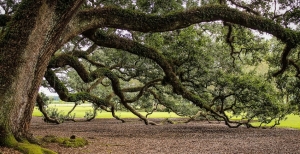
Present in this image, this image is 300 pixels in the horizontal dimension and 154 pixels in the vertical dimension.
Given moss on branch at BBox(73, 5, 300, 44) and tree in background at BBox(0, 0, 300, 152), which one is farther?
moss on branch at BBox(73, 5, 300, 44)

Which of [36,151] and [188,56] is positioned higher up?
[188,56]

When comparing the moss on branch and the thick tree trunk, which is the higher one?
the moss on branch

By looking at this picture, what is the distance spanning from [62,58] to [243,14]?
22.5ft

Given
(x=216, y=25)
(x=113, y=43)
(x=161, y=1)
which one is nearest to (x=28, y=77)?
(x=113, y=43)

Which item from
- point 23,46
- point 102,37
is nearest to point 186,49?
point 102,37

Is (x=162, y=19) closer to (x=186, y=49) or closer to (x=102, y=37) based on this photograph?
(x=102, y=37)

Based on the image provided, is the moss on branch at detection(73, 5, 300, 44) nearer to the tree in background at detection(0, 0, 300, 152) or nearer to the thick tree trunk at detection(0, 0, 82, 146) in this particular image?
the tree in background at detection(0, 0, 300, 152)

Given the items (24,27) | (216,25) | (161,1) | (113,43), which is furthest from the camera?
(216,25)

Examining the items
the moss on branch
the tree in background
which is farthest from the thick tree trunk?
the moss on branch

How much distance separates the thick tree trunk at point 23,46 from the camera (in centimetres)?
648

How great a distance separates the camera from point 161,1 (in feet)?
43.9

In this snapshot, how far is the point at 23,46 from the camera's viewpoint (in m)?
6.51

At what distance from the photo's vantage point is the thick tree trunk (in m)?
6.48

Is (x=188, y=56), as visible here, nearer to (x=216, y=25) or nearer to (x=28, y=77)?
(x=216, y=25)
